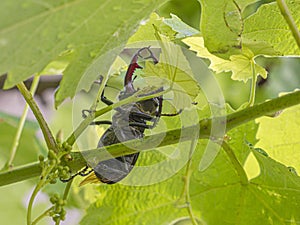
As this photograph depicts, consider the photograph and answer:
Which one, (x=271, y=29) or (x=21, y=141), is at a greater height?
(x=271, y=29)

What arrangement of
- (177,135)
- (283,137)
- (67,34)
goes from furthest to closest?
(283,137)
(177,135)
(67,34)

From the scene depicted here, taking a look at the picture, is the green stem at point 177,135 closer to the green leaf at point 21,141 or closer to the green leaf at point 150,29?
the green leaf at point 150,29

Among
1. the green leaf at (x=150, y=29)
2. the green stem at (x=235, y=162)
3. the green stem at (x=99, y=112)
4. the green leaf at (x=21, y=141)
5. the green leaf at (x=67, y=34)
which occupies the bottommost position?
the green leaf at (x=21, y=141)

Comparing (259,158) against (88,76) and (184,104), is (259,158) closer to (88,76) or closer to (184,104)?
(184,104)

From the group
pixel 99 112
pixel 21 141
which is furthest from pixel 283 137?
pixel 21 141

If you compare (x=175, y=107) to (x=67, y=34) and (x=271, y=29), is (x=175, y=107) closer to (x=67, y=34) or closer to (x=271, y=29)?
(x=271, y=29)

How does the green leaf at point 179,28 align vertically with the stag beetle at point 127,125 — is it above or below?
above

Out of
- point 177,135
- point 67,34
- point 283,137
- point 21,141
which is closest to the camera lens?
point 67,34

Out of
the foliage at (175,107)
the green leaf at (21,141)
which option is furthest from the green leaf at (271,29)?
the green leaf at (21,141)
